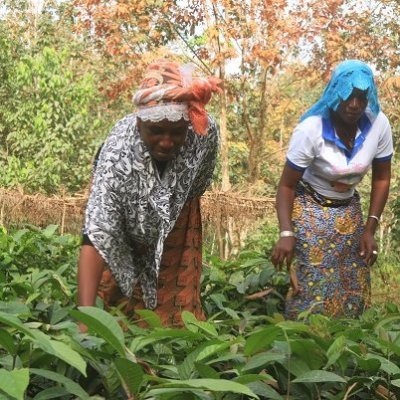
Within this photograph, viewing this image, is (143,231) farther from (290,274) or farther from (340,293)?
(340,293)

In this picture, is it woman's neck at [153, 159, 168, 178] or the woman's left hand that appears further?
the woman's left hand

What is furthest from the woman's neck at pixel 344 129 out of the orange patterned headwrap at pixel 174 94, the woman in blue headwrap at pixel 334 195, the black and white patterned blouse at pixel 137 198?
the orange patterned headwrap at pixel 174 94

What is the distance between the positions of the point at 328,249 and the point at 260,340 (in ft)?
6.69

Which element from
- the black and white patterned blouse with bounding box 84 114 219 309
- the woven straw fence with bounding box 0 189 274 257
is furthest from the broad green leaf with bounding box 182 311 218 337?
the woven straw fence with bounding box 0 189 274 257

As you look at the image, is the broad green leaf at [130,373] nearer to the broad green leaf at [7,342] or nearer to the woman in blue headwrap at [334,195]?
the broad green leaf at [7,342]

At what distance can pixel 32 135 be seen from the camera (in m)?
13.2

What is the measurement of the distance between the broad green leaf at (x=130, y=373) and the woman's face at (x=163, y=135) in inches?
57.9

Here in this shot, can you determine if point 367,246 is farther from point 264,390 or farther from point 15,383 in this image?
point 15,383

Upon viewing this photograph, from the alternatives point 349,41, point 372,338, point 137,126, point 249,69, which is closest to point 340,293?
→ point 137,126

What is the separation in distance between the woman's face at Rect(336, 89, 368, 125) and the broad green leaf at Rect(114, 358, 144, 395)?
2.13 m

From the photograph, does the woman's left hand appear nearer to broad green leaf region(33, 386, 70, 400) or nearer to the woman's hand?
the woman's hand

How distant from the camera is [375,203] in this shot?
11.8ft

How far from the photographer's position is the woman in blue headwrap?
3346 millimetres

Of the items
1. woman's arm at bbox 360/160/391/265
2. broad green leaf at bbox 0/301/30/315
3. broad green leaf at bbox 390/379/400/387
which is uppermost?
woman's arm at bbox 360/160/391/265
